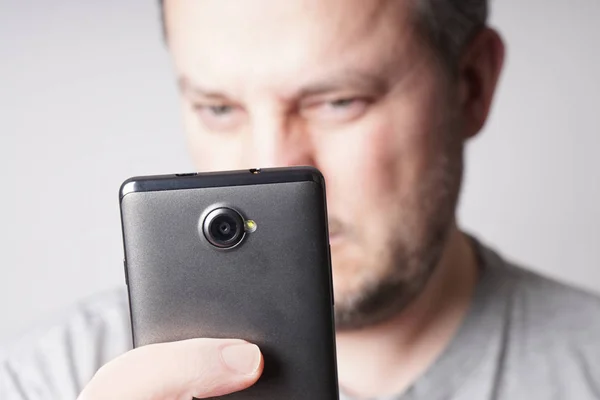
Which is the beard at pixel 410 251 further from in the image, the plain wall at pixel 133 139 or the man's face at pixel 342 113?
the plain wall at pixel 133 139

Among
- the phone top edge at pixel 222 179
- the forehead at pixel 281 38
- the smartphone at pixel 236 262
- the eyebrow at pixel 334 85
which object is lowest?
the smartphone at pixel 236 262

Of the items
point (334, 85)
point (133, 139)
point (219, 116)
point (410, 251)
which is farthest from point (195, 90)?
point (133, 139)

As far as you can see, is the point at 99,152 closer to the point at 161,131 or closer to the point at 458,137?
the point at 161,131

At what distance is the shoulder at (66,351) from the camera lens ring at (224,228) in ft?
1.59

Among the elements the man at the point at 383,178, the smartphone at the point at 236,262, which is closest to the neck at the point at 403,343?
the man at the point at 383,178

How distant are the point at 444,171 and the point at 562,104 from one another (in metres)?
0.35

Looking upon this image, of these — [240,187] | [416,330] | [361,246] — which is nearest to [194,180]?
[240,187]

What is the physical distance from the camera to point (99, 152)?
4.34ft

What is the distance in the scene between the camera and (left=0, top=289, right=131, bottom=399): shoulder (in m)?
1.02

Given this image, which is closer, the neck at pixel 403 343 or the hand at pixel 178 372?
the hand at pixel 178 372

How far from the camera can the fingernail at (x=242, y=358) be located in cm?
58

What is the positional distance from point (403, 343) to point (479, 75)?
1.02ft

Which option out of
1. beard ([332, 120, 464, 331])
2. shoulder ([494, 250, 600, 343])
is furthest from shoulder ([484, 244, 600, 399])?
beard ([332, 120, 464, 331])

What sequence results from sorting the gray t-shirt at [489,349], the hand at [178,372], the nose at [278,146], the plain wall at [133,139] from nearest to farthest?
the hand at [178,372] < the nose at [278,146] < the gray t-shirt at [489,349] < the plain wall at [133,139]
